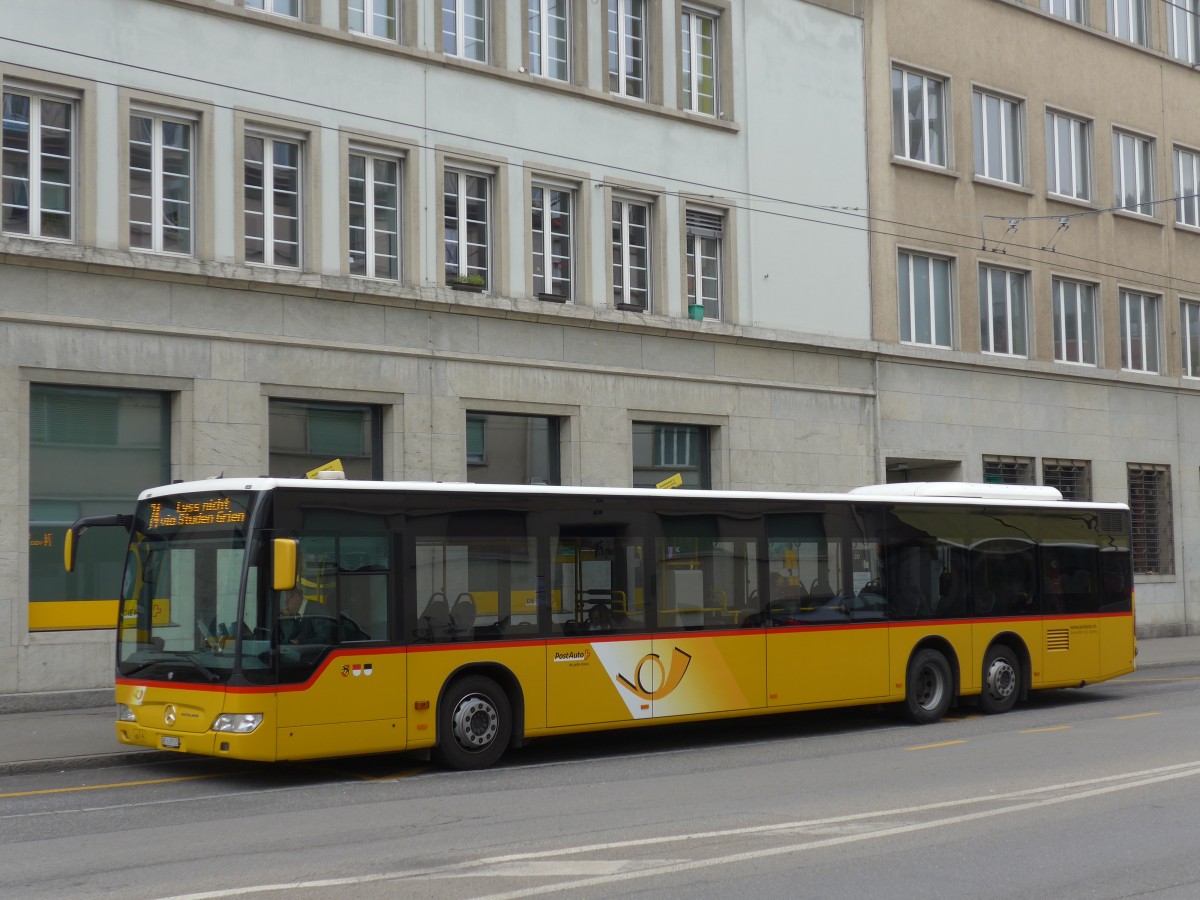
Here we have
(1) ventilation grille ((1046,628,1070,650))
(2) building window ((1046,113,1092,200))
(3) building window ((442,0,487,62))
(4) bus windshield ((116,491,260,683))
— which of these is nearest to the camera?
(4) bus windshield ((116,491,260,683))

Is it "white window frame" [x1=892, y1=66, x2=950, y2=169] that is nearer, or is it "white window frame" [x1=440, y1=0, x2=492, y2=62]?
"white window frame" [x1=440, y1=0, x2=492, y2=62]

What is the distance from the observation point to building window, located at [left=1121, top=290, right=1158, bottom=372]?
34031 millimetres

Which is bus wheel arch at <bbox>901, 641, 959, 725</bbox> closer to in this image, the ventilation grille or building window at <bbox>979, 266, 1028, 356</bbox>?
the ventilation grille

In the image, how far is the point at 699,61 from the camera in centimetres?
2584

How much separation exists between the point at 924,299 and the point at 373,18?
1288 cm

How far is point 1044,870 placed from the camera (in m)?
8.32

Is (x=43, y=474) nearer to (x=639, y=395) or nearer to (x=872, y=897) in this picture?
(x=639, y=395)

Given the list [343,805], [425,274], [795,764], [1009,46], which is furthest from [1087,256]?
[343,805]

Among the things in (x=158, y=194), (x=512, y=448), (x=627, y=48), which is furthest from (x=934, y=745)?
(x=627, y=48)

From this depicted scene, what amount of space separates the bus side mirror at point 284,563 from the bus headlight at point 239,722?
1038 millimetres

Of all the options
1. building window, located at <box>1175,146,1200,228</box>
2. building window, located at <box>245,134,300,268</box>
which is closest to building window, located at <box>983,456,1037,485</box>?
building window, located at <box>1175,146,1200,228</box>

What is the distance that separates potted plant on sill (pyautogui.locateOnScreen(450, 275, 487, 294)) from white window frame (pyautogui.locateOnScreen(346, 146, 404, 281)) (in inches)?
33.0

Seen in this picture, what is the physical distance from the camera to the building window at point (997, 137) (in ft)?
102

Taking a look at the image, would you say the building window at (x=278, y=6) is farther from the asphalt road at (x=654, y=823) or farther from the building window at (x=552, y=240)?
the asphalt road at (x=654, y=823)
